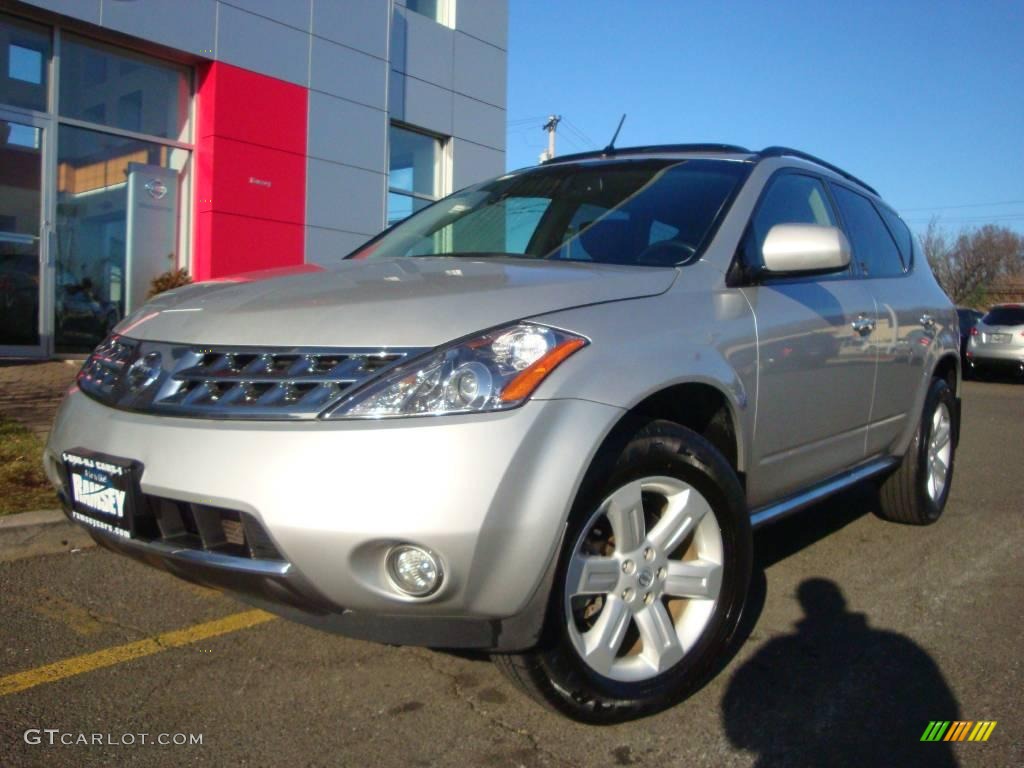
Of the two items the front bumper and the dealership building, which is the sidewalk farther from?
the front bumper

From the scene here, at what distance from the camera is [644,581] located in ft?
8.66

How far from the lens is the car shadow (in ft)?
8.42

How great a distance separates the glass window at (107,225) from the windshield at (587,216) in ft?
23.8

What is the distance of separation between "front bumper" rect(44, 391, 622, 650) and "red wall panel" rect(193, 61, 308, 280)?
8.91m

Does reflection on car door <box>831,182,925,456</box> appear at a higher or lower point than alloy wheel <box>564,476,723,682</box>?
higher

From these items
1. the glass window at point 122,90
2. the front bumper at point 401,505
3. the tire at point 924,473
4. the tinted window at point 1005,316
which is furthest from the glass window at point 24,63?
the tinted window at point 1005,316

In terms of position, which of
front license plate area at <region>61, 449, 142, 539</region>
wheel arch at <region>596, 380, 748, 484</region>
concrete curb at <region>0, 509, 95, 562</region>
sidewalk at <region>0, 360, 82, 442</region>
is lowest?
concrete curb at <region>0, 509, 95, 562</region>

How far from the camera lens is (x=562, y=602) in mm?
2396

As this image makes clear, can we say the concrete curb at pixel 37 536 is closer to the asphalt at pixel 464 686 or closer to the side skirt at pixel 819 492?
the asphalt at pixel 464 686

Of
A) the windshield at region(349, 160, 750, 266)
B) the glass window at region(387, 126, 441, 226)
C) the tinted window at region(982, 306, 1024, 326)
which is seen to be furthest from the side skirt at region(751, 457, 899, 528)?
the tinted window at region(982, 306, 1024, 326)

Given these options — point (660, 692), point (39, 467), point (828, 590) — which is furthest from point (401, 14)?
point (660, 692)

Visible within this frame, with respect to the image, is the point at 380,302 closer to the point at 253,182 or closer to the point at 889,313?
the point at 889,313

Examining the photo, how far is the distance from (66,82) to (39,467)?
20.8ft

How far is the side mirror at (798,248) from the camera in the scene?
3193 mm
